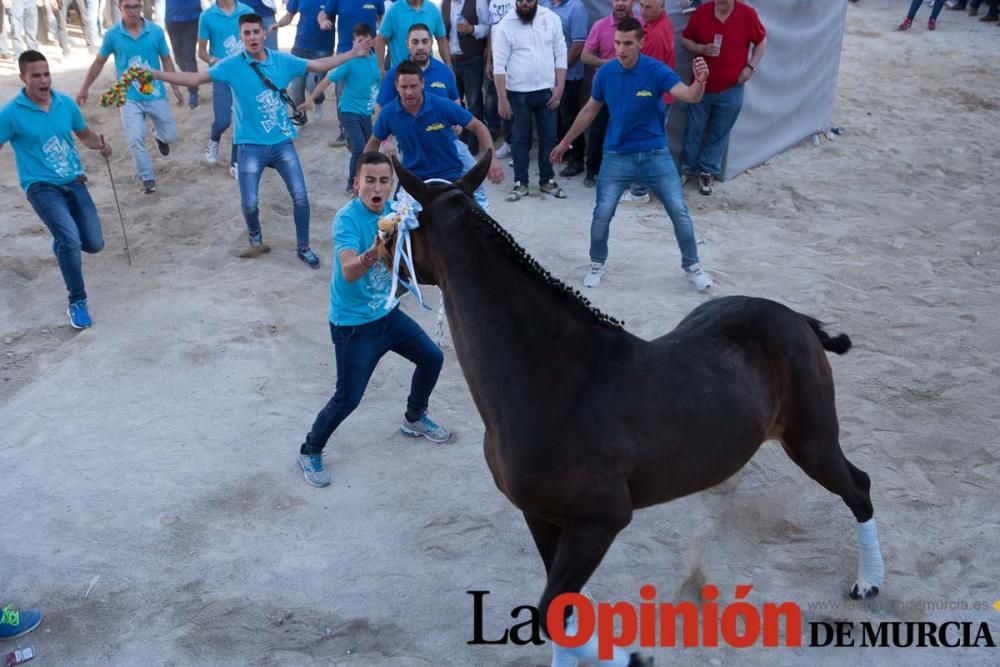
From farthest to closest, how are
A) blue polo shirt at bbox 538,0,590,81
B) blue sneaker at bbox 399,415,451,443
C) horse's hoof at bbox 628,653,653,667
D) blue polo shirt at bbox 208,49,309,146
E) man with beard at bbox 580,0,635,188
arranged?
1. blue polo shirt at bbox 538,0,590,81
2. man with beard at bbox 580,0,635,188
3. blue polo shirt at bbox 208,49,309,146
4. blue sneaker at bbox 399,415,451,443
5. horse's hoof at bbox 628,653,653,667

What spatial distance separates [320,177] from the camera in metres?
10.7

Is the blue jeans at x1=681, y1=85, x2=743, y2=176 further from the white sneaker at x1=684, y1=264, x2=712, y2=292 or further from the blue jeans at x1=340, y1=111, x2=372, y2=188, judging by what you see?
the blue jeans at x1=340, y1=111, x2=372, y2=188

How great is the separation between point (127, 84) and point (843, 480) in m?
7.83

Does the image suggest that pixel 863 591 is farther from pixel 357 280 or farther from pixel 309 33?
pixel 309 33

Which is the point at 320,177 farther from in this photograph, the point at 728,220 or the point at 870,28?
the point at 870,28

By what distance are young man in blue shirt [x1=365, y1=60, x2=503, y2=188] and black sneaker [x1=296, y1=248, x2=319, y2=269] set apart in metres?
1.65

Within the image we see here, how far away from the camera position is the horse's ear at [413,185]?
3621mm

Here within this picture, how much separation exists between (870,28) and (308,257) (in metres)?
13.4

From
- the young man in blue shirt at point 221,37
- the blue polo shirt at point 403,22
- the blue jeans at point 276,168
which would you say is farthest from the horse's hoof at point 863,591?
the young man in blue shirt at point 221,37

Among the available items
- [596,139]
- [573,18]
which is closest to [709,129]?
[596,139]

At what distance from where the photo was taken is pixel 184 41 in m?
12.0

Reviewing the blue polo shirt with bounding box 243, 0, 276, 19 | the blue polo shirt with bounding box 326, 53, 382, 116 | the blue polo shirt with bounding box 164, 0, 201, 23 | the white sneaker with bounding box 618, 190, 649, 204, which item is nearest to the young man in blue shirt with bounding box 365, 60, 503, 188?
the blue polo shirt with bounding box 326, 53, 382, 116

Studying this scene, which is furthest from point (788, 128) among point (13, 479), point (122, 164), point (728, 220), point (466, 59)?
point (13, 479)

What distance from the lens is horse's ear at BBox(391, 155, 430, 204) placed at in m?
3.62
